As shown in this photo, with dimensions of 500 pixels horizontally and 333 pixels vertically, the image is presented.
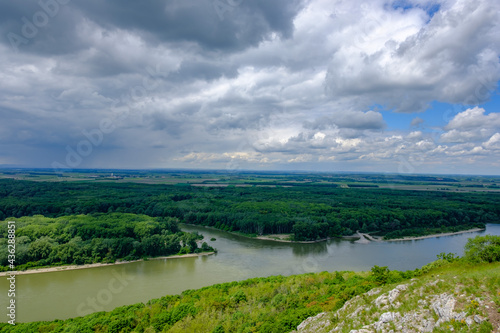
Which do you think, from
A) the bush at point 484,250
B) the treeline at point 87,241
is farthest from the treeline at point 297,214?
the bush at point 484,250

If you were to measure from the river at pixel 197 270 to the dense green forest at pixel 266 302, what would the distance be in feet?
20.1

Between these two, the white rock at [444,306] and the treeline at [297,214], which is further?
the treeline at [297,214]

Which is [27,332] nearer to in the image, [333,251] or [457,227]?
[333,251]

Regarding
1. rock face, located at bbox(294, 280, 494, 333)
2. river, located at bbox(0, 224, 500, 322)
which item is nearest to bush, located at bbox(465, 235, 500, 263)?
rock face, located at bbox(294, 280, 494, 333)

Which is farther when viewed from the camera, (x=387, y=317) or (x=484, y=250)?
(x=484, y=250)

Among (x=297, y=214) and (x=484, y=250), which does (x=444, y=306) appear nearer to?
(x=484, y=250)

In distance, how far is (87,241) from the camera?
35.2 metres

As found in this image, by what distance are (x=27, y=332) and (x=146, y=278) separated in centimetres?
1349

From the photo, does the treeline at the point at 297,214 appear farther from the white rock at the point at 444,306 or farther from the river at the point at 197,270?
the white rock at the point at 444,306

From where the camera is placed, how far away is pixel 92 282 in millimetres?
28031

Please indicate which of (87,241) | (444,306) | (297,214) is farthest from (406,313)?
(297,214)

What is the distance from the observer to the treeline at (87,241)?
31.8m

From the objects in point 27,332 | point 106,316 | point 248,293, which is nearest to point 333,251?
point 248,293

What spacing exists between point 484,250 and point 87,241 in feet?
130
